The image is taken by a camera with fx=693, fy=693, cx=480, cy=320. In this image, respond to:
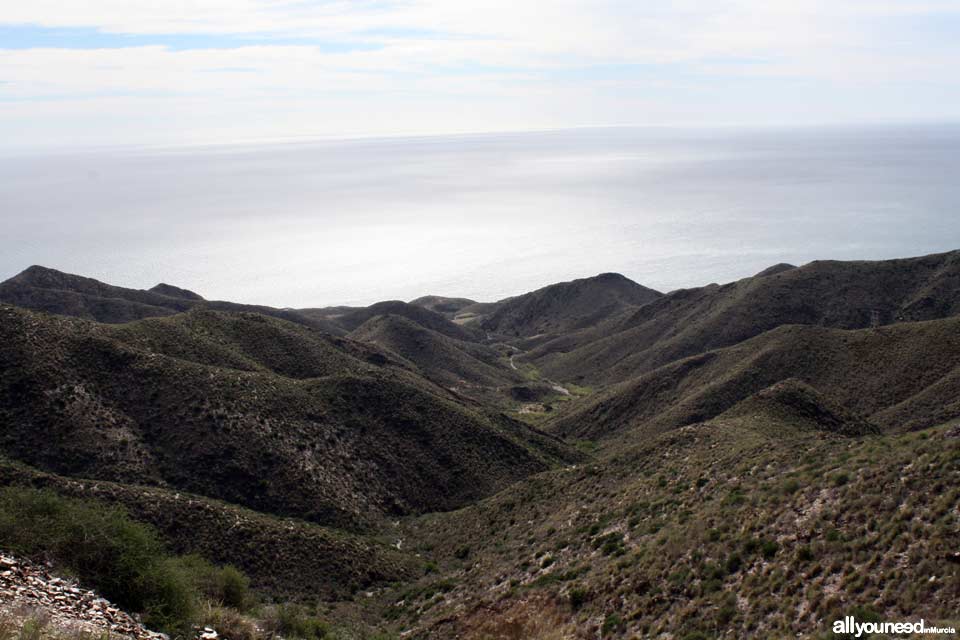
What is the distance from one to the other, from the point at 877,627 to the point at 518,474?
26770 mm

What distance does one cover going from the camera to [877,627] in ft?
42.6

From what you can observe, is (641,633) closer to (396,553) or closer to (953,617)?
(953,617)

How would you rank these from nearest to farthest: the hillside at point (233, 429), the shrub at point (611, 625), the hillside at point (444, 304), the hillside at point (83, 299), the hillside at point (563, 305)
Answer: the shrub at point (611, 625) → the hillside at point (233, 429) → the hillside at point (83, 299) → the hillside at point (563, 305) → the hillside at point (444, 304)

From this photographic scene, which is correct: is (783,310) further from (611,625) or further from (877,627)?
(877,627)

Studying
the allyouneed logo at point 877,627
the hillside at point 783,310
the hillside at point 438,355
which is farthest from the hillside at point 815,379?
the allyouneed logo at point 877,627

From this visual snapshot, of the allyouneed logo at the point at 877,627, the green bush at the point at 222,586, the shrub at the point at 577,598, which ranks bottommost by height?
the shrub at the point at 577,598

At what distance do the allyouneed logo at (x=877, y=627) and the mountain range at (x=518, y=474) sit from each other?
13.3 inches

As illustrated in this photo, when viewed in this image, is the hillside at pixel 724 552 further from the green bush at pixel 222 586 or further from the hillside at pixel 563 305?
the hillside at pixel 563 305

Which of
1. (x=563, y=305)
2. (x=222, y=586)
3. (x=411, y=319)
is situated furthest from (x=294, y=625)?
(x=563, y=305)

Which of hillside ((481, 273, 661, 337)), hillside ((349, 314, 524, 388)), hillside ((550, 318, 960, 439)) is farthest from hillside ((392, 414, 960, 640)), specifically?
hillside ((481, 273, 661, 337))

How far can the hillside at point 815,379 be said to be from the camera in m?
43.9

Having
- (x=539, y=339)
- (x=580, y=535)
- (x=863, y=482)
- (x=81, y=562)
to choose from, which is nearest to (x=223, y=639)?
(x=81, y=562)

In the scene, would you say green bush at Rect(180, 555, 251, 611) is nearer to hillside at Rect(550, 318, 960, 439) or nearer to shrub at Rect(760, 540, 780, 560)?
shrub at Rect(760, 540, 780, 560)

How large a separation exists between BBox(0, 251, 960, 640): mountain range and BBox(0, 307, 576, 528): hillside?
135mm
